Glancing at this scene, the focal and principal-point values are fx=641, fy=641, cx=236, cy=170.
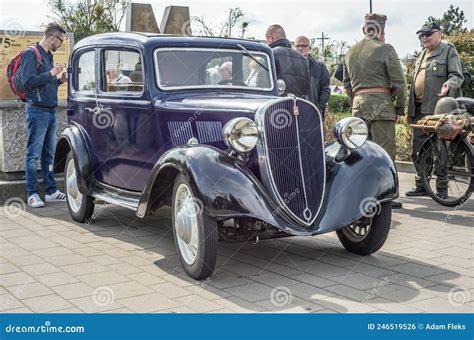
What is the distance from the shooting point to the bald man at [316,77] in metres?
8.43

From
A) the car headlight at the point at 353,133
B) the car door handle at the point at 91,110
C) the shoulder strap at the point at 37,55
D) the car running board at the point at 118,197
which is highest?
the shoulder strap at the point at 37,55

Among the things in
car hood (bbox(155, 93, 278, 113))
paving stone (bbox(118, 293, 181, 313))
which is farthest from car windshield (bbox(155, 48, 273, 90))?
paving stone (bbox(118, 293, 181, 313))

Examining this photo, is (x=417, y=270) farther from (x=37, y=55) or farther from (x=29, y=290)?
(x=37, y=55)

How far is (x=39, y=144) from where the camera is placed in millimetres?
7734

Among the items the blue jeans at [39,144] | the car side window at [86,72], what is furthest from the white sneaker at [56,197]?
the car side window at [86,72]

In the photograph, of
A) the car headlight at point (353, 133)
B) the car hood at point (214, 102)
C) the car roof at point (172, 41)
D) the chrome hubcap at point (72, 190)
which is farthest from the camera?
the chrome hubcap at point (72, 190)

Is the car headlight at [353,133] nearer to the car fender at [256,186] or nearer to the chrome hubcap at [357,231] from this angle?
the car fender at [256,186]

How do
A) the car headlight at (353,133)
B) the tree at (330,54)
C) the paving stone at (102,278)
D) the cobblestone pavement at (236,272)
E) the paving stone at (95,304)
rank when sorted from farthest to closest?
the tree at (330,54) → the car headlight at (353,133) → the paving stone at (102,278) → the cobblestone pavement at (236,272) → the paving stone at (95,304)

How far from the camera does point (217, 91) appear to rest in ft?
19.7

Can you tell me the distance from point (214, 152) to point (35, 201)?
3.74 m

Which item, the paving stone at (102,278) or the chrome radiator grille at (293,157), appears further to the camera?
the chrome radiator grille at (293,157)

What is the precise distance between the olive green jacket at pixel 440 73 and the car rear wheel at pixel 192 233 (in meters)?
4.15
